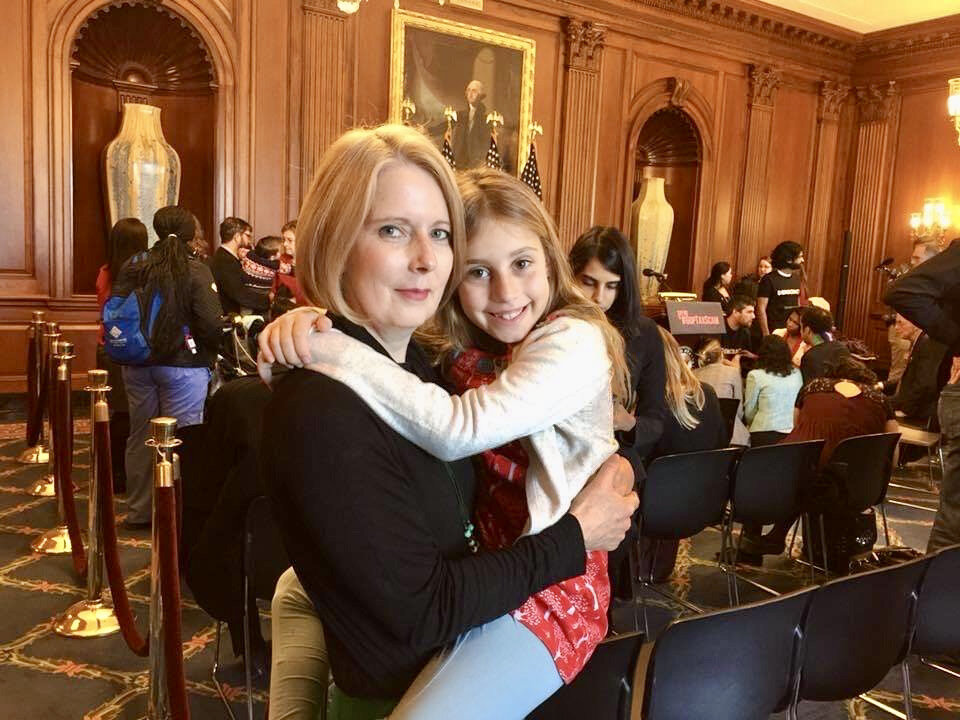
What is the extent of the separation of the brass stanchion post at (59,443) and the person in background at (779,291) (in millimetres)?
7382

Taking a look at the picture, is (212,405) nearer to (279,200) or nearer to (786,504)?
(786,504)

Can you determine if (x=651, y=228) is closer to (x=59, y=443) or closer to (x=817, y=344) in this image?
(x=817, y=344)

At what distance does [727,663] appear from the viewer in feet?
5.96

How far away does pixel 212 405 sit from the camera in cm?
248

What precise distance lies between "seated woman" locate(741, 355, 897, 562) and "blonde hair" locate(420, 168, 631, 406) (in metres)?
2.97

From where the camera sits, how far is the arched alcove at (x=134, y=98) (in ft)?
24.3

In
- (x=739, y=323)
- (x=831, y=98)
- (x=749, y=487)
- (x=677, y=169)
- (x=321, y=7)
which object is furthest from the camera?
(x=831, y=98)

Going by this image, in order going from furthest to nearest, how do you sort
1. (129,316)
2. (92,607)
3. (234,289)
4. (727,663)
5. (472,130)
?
1. (472,130)
2. (234,289)
3. (129,316)
4. (92,607)
5. (727,663)

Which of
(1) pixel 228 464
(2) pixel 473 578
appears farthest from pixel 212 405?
(2) pixel 473 578

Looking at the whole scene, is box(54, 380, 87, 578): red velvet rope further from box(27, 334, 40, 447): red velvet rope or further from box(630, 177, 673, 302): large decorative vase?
box(630, 177, 673, 302): large decorative vase

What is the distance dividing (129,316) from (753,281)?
6693 millimetres

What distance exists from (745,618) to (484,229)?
1055 millimetres

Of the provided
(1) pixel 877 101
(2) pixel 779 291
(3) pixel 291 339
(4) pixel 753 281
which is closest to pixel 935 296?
(3) pixel 291 339

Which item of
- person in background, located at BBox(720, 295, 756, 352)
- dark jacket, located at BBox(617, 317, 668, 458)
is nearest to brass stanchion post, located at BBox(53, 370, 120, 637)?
dark jacket, located at BBox(617, 317, 668, 458)
